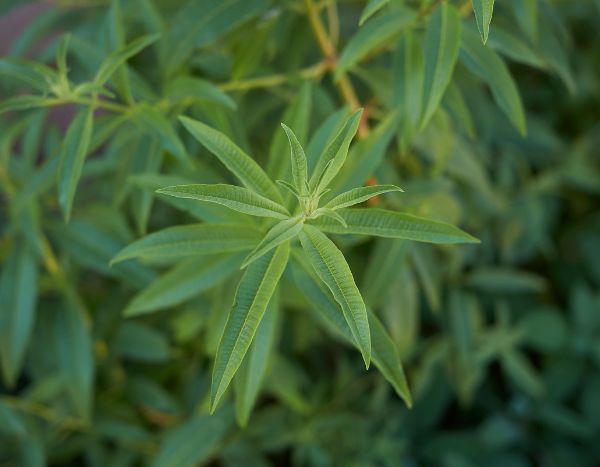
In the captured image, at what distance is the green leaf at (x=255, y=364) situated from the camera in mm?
729

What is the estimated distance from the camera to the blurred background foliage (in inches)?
33.6

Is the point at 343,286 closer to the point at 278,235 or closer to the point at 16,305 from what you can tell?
the point at 278,235

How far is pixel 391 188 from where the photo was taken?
0.55m

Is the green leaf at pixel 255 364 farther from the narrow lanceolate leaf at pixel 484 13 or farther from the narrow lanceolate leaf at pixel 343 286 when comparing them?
the narrow lanceolate leaf at pixel 484 13

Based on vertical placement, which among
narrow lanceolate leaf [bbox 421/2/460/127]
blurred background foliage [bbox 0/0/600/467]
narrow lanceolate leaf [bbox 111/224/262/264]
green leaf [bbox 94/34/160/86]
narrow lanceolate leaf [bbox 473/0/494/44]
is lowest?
blurred background foliage [bbox 0/0/600/467]

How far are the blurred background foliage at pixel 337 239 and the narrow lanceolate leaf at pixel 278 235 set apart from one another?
0.14 m

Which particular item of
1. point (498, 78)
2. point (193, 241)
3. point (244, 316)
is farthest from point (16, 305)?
point (498, 78)

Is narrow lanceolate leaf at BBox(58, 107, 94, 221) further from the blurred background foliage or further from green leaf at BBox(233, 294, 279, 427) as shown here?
green leaf at BBox(233, 294, 279, 427)

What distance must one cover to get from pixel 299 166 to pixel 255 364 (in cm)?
27

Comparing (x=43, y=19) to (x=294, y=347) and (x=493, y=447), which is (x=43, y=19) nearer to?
(x=294, y=347)

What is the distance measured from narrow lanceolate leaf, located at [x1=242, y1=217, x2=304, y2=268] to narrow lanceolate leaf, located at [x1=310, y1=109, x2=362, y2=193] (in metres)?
0.03

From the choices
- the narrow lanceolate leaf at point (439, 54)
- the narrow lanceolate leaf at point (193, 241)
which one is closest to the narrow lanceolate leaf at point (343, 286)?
the narrow lanceolate leaf at point (193, 241)

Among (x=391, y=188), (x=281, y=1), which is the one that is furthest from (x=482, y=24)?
(x=281, y=1)

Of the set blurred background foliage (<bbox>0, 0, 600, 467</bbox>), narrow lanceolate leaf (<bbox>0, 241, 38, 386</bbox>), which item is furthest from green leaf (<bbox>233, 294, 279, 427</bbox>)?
narrow lanceolate leaf (<bbox>0, 241, 38, 386</bbox>)
